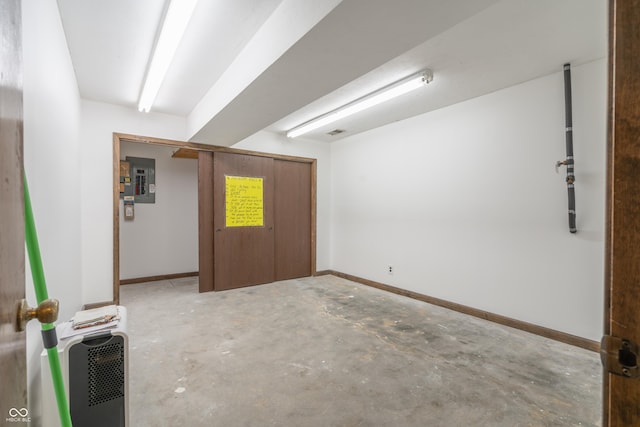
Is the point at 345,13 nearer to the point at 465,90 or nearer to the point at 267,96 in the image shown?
the point at 267,96

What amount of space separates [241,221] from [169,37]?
9.45 feet

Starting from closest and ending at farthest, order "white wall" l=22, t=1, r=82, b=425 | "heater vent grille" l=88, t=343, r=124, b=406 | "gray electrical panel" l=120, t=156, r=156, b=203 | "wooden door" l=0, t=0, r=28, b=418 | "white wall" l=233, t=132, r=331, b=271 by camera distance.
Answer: "wooden door" l=0, t=0, r=28, b=418 → "white wall" l=22, t=1, r=82, b=425 → "heater vent grille" l=88, t=343, r=124, b=406 → "gray electrical panel" l=120, t=156, r=156, b=203 → "white wall" l=233, t=132, r=331, b=271

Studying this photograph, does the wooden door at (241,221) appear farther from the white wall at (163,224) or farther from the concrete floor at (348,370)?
the white wall at (163,224)

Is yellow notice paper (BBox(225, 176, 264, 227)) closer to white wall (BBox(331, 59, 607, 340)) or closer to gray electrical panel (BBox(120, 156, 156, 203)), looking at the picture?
gray electrical panel (BBox(120, 156, 156, 203))

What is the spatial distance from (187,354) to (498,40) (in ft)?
11.4

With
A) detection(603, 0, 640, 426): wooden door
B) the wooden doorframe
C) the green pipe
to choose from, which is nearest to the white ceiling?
the wooden doorframe

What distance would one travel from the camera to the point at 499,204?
3131 mm

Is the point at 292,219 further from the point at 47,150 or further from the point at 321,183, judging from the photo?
the point at 47,150

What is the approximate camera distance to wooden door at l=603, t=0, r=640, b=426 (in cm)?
49

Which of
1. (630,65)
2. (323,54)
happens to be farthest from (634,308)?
(323,54)

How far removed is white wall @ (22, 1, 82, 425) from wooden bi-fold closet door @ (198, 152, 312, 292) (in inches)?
73.1

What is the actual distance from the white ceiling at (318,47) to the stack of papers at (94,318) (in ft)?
5.93

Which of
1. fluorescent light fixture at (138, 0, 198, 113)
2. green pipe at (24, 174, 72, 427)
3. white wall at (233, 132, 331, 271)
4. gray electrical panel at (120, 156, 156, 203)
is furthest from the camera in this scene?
white wall at (233, 132, 331, 271)

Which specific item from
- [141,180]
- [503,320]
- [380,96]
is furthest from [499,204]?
[141,180]
